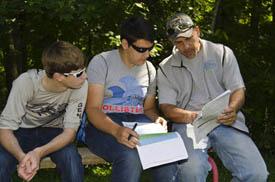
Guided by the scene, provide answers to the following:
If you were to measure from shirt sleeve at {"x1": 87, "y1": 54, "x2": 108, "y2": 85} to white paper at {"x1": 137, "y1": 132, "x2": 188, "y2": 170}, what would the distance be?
22.9 inches

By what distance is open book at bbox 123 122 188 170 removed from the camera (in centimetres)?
379

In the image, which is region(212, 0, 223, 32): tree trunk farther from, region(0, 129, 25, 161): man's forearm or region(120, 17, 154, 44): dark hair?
region(0, 129, 25, 161): man's forearm

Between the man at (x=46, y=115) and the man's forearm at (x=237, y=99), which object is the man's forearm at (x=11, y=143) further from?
the man's forearm at (x=237, y=99)

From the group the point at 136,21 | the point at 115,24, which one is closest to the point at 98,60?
the point at 136,21

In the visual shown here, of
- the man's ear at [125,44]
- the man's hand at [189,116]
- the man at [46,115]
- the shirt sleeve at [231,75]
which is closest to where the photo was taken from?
the man at [46,115]

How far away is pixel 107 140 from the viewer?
13.3ft

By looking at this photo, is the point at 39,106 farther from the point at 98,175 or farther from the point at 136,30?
the point at 98,175

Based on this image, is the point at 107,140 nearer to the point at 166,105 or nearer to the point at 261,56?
the point at 166,105

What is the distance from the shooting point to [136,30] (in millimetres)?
4051

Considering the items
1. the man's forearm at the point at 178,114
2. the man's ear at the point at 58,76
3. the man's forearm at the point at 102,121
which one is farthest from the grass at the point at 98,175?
the man's ear at the point at 58,76

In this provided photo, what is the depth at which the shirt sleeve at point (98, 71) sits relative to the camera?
4156 millimetres

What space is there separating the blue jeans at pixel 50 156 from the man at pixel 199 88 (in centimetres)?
85

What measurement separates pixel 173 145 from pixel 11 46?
12.8 feet

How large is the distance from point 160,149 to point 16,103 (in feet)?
3.37
